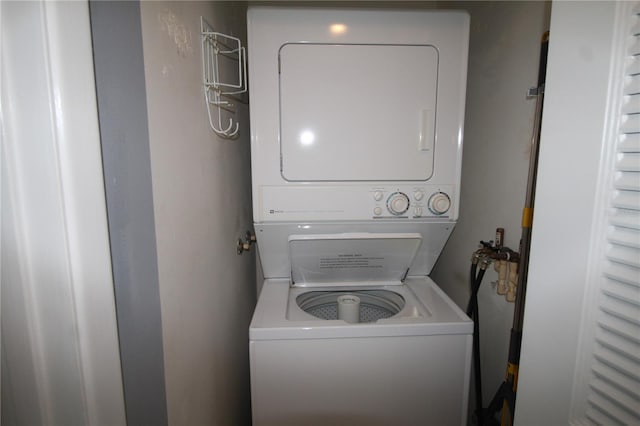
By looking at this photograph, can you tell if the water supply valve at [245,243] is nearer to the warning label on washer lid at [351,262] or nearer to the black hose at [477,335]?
the warning label on washer lid at [351,262]

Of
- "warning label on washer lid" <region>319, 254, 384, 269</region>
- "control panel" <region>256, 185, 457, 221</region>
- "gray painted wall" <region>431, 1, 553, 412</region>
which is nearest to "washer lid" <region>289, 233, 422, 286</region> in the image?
"warning label on washer lid" <region>319, 254, 384, 269</region>

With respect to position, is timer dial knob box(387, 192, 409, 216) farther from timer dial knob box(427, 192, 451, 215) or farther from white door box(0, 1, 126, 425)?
white door box(0, 1, 126, 425)

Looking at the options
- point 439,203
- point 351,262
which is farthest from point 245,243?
point 439,203

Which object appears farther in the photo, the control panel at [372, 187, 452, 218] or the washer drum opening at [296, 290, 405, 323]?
the washer drum opening at [296, 290, 405, 323]

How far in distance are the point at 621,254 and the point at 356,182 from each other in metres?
1.09

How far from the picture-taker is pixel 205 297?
1.34m

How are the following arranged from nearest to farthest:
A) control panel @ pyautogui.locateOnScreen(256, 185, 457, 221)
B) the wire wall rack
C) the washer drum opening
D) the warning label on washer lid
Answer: the wire wall rack
control panel @ pyautogui.locateOnScreen(256, 185, 457, 221)
the warning label on washer lid
the washer drum opening

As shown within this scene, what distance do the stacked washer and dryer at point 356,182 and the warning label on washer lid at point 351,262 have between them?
11 cm

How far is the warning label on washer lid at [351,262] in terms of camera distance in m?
1.81

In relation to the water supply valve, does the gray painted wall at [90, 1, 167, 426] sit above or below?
above

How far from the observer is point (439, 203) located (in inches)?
65.2

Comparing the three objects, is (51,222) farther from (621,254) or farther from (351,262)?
(351,262)

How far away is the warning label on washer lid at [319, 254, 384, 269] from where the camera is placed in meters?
1.81

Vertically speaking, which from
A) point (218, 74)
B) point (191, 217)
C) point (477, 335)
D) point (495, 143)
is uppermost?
point (218, 74)
